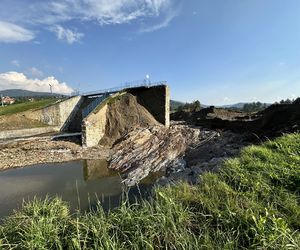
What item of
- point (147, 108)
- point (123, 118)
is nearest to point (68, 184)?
point (123, 118)

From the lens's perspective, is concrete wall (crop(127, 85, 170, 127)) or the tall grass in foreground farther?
concrete wall (crop(127, 85, 170, 127))

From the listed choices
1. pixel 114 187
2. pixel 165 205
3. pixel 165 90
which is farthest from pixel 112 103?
pixel 165 205

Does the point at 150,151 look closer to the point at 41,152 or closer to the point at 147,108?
the point at 41,152

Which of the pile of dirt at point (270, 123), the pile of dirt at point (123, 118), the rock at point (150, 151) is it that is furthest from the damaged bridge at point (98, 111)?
the pile of dirt at point (270, 123)

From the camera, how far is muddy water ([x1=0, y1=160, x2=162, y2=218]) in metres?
11.8

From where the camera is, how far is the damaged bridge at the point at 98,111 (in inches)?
969

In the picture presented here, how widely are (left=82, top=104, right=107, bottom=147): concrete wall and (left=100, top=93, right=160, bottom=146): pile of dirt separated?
0.55 meters

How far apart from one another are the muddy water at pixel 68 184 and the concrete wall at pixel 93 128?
3.94 m

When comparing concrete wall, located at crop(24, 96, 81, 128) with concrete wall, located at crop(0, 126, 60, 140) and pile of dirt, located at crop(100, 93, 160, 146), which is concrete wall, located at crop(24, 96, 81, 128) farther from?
pile of dirt, located at crop(100, 93, 160, 146)

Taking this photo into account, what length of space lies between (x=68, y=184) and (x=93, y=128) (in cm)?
1008

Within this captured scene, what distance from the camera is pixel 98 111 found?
25703 mm

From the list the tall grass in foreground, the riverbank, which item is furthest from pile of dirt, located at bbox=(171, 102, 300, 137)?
the riverbank

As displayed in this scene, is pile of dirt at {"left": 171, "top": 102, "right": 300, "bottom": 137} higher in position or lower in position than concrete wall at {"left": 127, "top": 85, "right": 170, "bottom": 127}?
lower

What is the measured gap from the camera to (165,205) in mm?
4703
